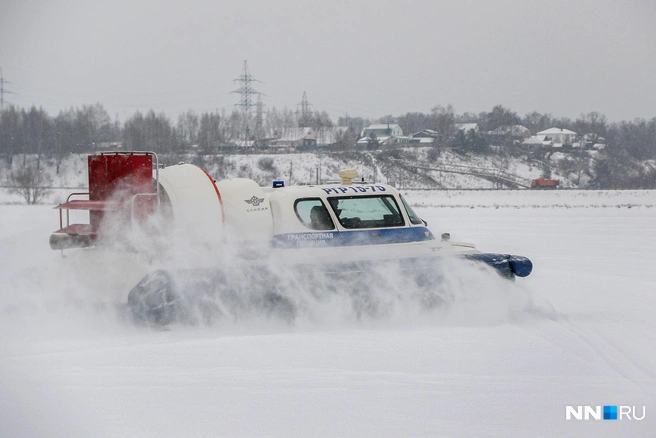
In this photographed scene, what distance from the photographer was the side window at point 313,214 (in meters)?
8.71

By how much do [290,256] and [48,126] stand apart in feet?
110

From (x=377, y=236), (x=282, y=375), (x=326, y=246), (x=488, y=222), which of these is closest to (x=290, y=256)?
(x=326, y=246)

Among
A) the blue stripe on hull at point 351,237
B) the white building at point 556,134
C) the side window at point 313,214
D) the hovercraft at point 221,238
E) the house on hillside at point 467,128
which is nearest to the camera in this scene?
the hovercraft at point 221,238

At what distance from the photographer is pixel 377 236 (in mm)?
8875

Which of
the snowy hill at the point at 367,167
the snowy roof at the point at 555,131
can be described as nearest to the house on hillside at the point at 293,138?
the snowy hill at the point at 367,167

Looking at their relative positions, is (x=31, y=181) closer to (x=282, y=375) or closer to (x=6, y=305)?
(x=6, y=305)

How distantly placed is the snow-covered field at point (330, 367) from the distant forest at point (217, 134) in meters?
28.4

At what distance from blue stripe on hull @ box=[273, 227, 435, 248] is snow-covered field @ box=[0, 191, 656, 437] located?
101 centimetres

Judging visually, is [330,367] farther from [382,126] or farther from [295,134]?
[382,126]

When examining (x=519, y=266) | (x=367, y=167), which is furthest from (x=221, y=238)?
(x=367, y=167)

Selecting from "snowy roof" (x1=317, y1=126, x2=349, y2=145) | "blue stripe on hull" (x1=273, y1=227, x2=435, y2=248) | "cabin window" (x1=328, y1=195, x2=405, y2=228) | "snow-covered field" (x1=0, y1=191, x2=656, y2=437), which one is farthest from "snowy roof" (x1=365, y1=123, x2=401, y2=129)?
"blue stripe on hull" (x1=273, y1=227, x2=435, y2=248)

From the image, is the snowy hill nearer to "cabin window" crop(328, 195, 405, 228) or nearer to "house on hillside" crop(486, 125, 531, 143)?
"house on hillside" crop(486, 125, 531, 143)

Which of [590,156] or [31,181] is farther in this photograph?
[590,156]

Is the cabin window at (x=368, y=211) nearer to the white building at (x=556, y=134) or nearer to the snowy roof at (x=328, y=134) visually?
the snowy roof at (x=328, y=134)
